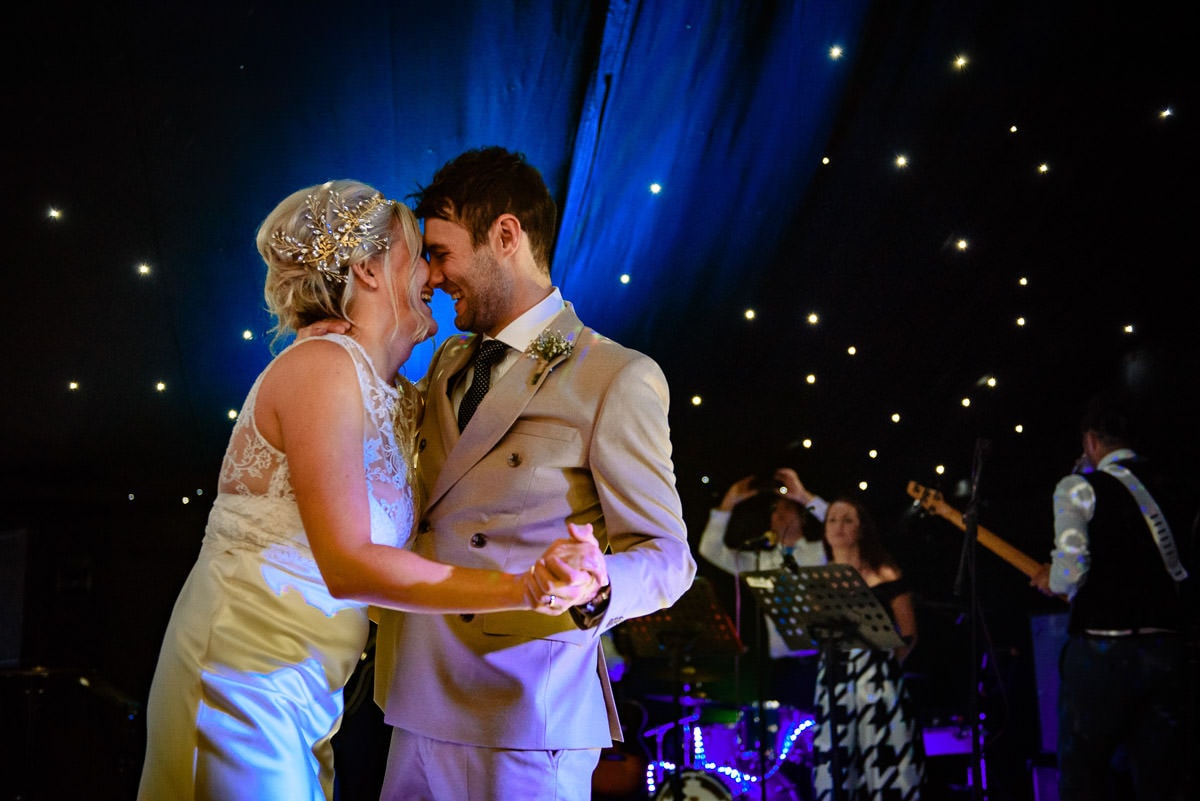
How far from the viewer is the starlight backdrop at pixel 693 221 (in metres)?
3.67

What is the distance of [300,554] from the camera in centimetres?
165

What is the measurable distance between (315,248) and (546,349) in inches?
18.9

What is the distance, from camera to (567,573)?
1.34 meters

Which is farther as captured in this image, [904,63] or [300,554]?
[904,63]

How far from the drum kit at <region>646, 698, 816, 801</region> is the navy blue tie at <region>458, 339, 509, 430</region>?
366 cm

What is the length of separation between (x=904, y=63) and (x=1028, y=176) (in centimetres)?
91

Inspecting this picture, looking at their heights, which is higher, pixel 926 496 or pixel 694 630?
pixel 926 496

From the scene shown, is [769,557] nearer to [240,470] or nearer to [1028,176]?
[1028,176]

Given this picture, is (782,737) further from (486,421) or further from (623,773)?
(486,421)

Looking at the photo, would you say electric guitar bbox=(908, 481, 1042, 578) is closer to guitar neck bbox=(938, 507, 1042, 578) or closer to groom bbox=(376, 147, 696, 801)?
guitar neck bbox=(938, 507, 1042, 578)

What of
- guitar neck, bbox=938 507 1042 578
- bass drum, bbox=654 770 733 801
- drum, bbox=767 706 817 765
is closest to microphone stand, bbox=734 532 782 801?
drum, bbox=767 706 817 765

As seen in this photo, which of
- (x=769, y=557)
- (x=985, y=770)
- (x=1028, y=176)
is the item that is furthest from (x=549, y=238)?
(x=985, y=770)

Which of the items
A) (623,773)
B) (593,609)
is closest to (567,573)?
(593,609)

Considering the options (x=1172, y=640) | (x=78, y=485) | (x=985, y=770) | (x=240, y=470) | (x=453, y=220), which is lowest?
(x=985, y=770)
